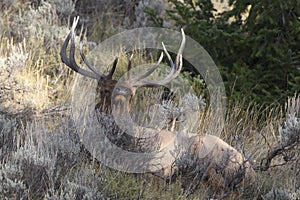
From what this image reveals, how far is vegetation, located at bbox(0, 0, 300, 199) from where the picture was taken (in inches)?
175

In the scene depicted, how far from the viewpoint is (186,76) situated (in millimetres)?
7656

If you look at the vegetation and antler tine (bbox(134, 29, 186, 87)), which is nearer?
the vegetation

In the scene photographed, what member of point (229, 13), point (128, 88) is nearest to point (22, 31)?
point (229, 13)

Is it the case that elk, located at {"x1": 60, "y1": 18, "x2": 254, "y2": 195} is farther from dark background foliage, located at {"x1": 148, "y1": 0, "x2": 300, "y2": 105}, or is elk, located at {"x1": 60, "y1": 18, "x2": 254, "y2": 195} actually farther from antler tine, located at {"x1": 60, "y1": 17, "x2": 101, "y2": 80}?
dark background foliage, located at {"x1": 148, "y1": 0, "x2": 300, "y2": 105}

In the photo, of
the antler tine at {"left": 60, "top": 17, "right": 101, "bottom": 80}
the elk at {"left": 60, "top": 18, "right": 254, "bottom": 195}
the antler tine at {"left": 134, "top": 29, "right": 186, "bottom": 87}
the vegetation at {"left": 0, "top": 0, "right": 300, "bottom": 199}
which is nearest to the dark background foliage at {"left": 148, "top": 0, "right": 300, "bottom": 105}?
the vegetation at {"left": 0, "top": 0, "right": 300, "bottom": 199}

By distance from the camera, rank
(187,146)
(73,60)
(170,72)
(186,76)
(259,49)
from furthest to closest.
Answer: (186,76)
(259,49)
(170,72)
(73,60)
(187,146)

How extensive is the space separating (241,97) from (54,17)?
3.45 metres

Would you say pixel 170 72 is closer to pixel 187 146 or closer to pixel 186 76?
pixel 187 146

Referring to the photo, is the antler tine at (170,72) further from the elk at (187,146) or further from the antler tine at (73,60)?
the antler tine at (73,60)

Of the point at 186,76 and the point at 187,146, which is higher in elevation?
the point at 186,76

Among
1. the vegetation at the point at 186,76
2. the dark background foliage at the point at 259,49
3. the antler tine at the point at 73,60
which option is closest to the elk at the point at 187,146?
the antler tine at the point at 73,60

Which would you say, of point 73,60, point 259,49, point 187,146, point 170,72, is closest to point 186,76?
point 259,49

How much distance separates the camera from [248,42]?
7602 mm

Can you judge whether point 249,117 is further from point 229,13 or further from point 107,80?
point 107,80
